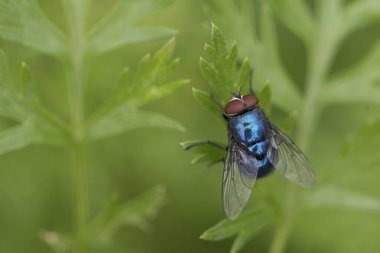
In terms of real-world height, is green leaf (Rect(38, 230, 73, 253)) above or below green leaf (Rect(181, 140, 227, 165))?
above

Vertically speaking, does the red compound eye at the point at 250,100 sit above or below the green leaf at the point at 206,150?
above

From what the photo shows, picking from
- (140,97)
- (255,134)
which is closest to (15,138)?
(140,97)

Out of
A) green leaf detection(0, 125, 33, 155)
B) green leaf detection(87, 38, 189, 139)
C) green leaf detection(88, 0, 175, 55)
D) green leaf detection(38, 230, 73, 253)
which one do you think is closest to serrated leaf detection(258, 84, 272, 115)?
green leaf detection(87, 38, 189, 139)

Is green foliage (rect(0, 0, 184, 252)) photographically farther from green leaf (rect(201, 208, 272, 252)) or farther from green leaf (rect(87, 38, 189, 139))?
green leaf (rect(201, 208, 272, 252))

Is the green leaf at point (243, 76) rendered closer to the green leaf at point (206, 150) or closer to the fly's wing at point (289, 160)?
the green leaf at point (206, 150)

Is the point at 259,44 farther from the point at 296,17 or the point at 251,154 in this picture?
the point at 251,154

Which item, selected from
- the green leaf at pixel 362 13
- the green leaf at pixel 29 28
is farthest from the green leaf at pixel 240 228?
the green leaf at pixel 362 13
